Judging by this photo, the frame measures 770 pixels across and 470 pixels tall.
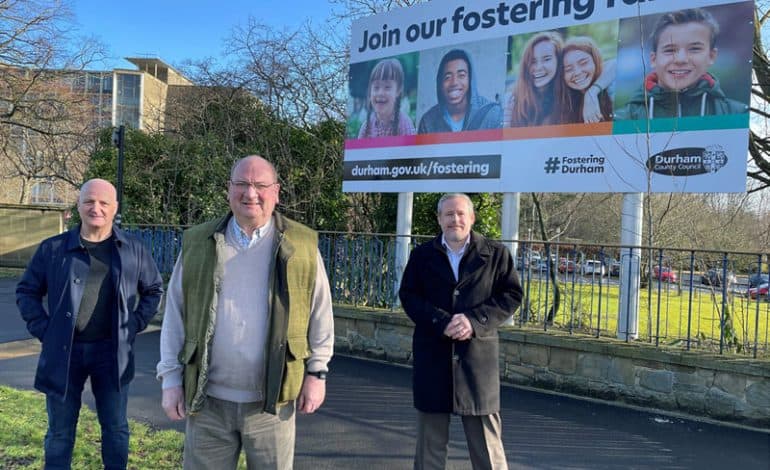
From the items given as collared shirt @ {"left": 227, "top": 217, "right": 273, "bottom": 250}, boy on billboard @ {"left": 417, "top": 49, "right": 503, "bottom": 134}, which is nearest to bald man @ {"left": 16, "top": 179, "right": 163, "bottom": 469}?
collared shirt @ {"left": 227, "top": 217, "right": 273, "bottom": 250}

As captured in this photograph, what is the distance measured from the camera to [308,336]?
2766 millimetres

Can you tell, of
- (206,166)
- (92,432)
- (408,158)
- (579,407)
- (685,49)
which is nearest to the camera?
(92,432)

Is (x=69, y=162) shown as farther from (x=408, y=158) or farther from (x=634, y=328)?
(x=634, y=328)

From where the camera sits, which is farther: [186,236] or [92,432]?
[92,432]

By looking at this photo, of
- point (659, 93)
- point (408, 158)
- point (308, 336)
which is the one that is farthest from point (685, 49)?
point (308, 336)

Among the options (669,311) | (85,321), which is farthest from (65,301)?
(669,311)

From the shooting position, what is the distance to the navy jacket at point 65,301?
11.2ft

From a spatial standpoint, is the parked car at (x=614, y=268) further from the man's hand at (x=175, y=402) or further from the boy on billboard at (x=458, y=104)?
the man's hand at (x=175, y=402)

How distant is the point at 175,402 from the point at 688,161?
5371 millimetres

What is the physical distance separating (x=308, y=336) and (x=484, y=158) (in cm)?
519

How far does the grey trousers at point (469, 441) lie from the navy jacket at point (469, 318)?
94 millimetres

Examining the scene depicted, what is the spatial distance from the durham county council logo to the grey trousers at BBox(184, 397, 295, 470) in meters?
4.92

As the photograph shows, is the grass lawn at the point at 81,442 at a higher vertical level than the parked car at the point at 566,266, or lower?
lower

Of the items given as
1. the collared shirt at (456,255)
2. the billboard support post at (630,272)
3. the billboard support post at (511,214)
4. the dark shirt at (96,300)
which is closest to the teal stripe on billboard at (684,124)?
the billboard support post at (630,272)
